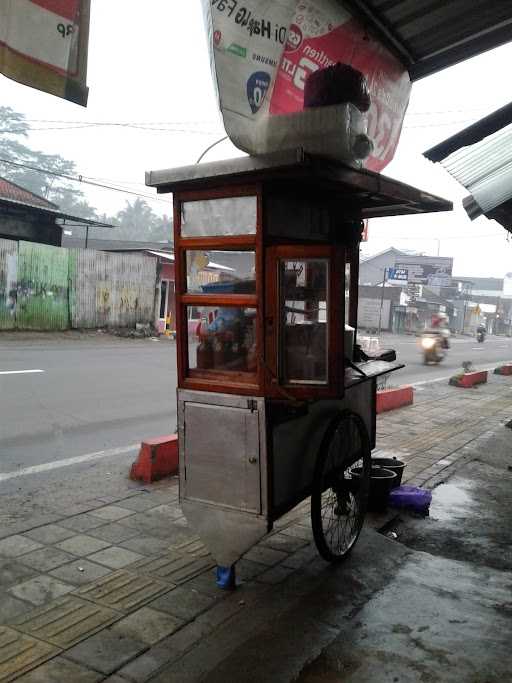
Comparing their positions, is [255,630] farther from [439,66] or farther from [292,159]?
→ [439,66]

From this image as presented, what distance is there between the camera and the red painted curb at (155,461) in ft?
18.0

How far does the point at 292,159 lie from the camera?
113 inches

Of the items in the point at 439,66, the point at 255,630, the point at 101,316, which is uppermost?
the point at 439,66

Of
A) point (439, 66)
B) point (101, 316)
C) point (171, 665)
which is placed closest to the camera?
point (171, 665)

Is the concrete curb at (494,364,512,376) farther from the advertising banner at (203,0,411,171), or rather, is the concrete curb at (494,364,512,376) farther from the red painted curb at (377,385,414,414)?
the advertising banner at (203,0,411,171)

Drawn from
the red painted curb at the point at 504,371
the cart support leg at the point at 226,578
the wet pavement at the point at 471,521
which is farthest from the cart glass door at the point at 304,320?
the red painted curb at the point at 504,371

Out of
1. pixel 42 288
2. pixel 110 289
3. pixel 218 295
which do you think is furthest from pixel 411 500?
pixel 110 289

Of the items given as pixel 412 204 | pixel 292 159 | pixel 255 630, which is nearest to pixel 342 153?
pixel 292 159

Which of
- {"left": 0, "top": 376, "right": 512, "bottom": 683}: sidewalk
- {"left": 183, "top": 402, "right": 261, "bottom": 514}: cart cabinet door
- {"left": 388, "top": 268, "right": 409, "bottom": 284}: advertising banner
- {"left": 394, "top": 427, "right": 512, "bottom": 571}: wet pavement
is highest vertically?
{"left": 388, "top": 268, "right": 409, "bottom": 284}: advertising banner

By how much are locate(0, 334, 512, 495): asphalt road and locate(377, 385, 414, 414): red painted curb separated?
3617mm

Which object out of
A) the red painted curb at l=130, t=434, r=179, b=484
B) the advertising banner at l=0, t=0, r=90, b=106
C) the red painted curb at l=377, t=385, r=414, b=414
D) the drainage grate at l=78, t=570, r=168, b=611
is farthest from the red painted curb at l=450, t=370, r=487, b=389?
the advertising banner at l=0, t=0, r=90, b=106

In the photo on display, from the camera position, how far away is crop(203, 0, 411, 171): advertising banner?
2.91 meters

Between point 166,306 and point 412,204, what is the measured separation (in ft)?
73.3

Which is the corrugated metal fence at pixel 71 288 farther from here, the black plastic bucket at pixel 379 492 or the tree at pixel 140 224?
the tree at pixel 140 224
